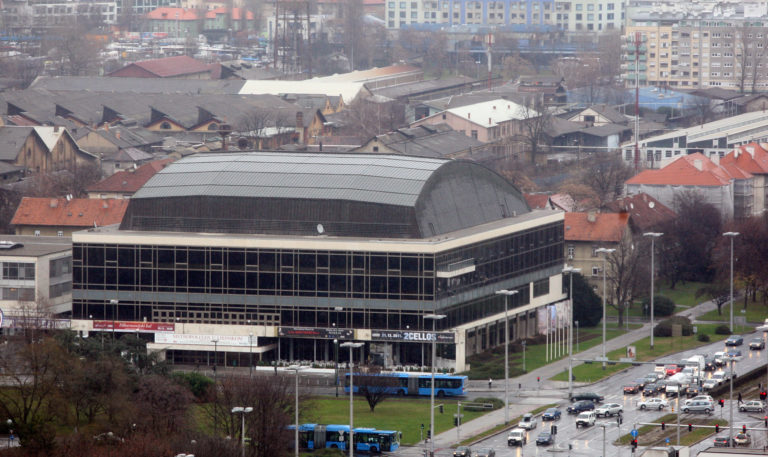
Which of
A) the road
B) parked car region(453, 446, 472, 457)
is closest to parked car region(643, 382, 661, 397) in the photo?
the road

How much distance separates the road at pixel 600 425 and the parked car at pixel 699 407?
0.51 m

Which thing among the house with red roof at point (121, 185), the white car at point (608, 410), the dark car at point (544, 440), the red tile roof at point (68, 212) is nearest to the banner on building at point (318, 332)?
the white car at point (608, 410)

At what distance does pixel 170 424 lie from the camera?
9250cm

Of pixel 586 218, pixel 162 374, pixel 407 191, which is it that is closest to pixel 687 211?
pixel 586 218

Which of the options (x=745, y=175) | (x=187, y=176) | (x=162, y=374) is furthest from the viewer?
(x=745, y=175)

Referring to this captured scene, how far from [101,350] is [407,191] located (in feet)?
82.6

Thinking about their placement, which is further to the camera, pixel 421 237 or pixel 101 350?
pixel 421 237

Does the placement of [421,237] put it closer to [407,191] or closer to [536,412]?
[407,191]

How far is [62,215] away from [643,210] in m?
48.7

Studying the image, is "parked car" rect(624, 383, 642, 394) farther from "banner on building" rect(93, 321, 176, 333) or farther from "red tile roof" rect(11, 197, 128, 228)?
"red tile roof" rect(11, 197, 128, 228)

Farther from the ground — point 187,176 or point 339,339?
point 187,176

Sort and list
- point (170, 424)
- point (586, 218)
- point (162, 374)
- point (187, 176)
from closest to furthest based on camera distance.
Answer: point (170, 424) < point (162, 374) < point (187, 176) < point (586, 218)

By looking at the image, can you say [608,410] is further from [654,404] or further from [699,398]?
[699,398]

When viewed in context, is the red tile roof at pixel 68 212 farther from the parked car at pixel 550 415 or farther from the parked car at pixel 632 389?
the parked car at pixel 550 415
